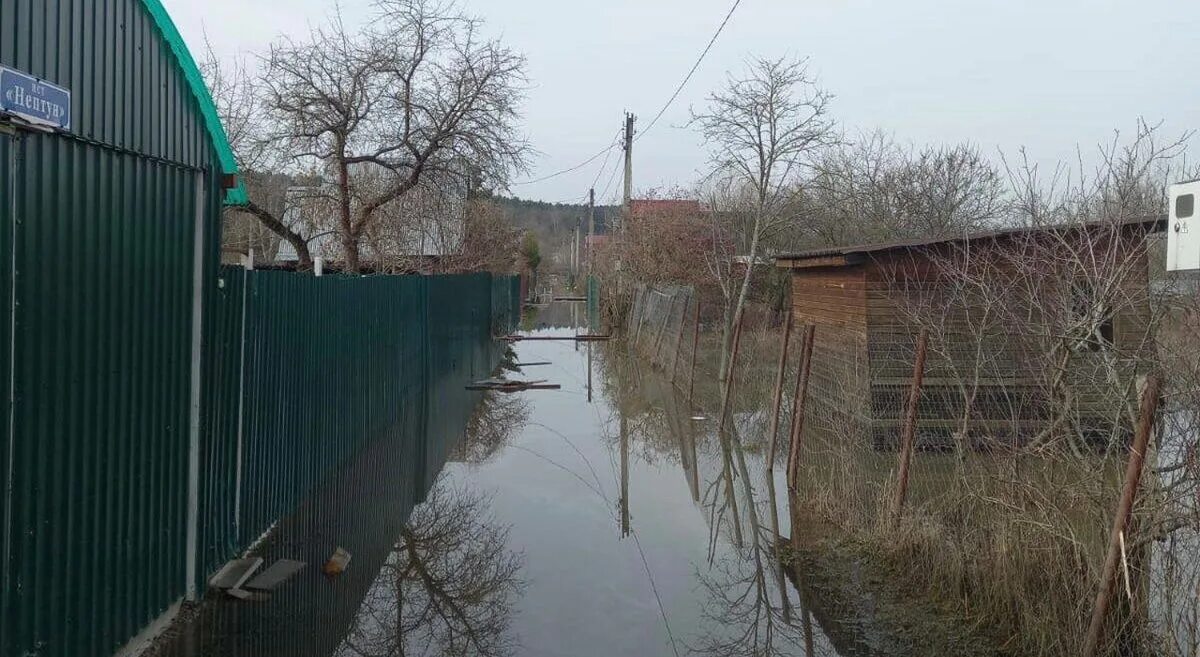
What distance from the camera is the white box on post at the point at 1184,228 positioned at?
342 centimetres

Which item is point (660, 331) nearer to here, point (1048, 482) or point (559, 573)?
point (559, 573)

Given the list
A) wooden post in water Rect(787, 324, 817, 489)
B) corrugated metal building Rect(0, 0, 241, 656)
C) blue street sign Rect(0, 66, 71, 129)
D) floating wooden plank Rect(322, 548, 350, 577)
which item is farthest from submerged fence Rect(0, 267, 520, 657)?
wooden post in water Rect(787, 324, 817, 489)

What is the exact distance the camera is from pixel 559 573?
693 cm

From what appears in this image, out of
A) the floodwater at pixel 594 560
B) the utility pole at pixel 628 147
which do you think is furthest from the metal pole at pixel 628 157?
the floodwater at pixel 594 560

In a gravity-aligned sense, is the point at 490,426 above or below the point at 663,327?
below

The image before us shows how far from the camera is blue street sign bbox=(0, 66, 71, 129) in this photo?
3629mm

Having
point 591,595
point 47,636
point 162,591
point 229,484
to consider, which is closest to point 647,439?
point 591,595

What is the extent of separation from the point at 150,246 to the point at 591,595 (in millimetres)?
3403

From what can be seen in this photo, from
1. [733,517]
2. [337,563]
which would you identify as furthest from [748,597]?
[337,563]

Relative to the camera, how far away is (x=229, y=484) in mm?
6168

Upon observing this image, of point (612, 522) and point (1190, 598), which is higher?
point (1190, 598)

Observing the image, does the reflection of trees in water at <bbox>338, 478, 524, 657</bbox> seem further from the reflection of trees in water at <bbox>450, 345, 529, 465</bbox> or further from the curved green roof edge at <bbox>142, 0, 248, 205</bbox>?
the reflection of trees in water at <bbox>450, 345, 529, 465</bbox>

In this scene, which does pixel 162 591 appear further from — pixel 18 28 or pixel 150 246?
pixel 18 28

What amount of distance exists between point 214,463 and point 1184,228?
5.10 metres
